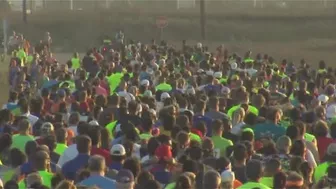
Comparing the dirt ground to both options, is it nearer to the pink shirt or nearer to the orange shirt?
the pink shirt

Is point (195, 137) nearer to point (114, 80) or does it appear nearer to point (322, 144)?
point (322, 144)

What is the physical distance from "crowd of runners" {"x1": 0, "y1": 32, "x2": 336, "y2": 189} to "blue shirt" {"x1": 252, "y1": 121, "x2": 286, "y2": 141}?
0.02 m

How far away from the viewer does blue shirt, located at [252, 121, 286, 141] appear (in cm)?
1300

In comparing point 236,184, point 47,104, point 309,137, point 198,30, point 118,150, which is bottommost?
point 198,30

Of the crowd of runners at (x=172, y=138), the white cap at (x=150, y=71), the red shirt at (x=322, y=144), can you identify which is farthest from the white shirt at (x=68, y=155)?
the white cap at (x=150, y=71)

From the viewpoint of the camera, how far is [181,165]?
33.1 feet

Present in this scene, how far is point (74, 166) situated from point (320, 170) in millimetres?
2756

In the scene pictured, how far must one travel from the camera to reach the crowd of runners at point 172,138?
31.3 feet

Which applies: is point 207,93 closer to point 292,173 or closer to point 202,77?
point 202,77

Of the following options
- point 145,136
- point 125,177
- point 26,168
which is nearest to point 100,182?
point 125,177

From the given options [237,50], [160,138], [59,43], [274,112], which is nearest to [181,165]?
[160,138]

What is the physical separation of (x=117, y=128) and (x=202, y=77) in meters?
7.70

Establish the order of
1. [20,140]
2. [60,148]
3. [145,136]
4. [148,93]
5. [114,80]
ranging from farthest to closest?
[114,80]
[148,93]
[145,136]
[20,140]
[60,148]

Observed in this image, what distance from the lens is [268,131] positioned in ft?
42.9
